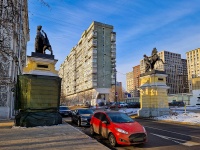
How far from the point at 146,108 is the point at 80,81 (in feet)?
291

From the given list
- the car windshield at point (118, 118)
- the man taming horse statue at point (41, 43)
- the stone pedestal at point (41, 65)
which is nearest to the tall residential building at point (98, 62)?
the man taming horse statue at point (41, 43)

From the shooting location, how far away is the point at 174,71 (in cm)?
12794

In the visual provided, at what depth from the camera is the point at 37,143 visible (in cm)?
1009

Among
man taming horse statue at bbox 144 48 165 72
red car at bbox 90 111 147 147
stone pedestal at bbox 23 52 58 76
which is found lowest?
red car at bbox 90 111 147 147

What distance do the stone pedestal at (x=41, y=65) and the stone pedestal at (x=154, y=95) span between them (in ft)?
46.2

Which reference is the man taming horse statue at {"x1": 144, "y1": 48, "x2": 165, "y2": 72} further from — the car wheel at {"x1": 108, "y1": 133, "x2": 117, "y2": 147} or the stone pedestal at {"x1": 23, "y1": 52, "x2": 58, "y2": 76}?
the car wheel at {"x1": 108, "y1": 133, "x2": 117, "y2": 147}

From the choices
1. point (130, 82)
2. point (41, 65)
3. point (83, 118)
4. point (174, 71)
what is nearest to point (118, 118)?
point (83, 118)

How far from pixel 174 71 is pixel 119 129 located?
12481cm

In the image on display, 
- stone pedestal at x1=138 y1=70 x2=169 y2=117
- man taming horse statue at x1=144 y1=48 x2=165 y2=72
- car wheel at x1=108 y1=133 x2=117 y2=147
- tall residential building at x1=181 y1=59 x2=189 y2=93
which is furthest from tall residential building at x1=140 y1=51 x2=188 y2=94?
car wheel at x1=108 y1=133 x2=117 y2=147

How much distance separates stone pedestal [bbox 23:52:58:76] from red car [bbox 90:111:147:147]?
320 inches

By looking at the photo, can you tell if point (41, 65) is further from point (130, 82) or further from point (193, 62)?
point (130, 82)

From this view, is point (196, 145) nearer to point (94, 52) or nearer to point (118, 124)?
point (118, 124)

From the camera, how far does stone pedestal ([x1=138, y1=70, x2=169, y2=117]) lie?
28281mm

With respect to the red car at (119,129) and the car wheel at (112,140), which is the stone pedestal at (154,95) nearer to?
the red car at (119,129)
